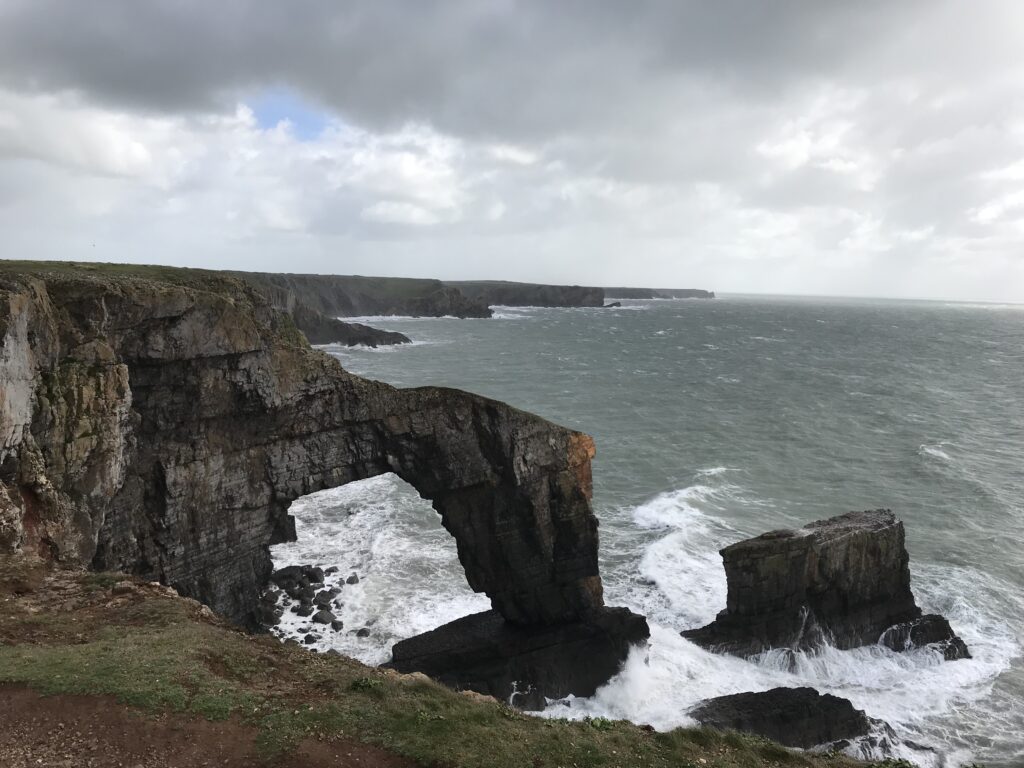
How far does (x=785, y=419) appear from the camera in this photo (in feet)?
196

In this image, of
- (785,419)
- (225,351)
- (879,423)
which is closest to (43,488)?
(225,351)

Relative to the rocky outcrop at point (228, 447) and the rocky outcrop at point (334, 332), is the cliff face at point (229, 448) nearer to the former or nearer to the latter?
the rocky outcrop at point (228, 447)

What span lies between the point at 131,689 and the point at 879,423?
6504 centimetres

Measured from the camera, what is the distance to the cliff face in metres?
16.6

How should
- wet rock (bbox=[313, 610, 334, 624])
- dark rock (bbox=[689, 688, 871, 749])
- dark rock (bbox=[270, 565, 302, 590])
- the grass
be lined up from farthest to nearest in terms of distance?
1. dark rock (bbox=[270, 565, 302, 590])
2. wet rock (bbox=[313, 610, 334, 624])
3. dark rock (bbox=[689, 688, 871, 749])
4. the grass

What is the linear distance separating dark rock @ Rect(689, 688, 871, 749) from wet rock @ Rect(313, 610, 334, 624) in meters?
15.3

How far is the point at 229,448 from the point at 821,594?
24.9m

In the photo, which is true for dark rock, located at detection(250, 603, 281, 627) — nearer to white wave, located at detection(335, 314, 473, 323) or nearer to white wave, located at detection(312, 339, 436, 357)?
white wave, located at detection(312, 339, 436, 357)

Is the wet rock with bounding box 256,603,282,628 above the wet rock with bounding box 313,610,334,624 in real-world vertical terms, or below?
above

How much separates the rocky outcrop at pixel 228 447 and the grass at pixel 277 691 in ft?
13.6

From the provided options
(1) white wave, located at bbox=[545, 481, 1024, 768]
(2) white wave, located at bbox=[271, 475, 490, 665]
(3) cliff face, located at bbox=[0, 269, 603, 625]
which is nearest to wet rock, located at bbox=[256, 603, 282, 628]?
(2) white wave, located at bbox=[271, 475, 490, 665]

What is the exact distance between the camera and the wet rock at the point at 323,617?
2639cm

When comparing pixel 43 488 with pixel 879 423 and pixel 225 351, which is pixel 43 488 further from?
pixel 879 423

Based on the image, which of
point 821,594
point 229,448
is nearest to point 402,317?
point 229,448
